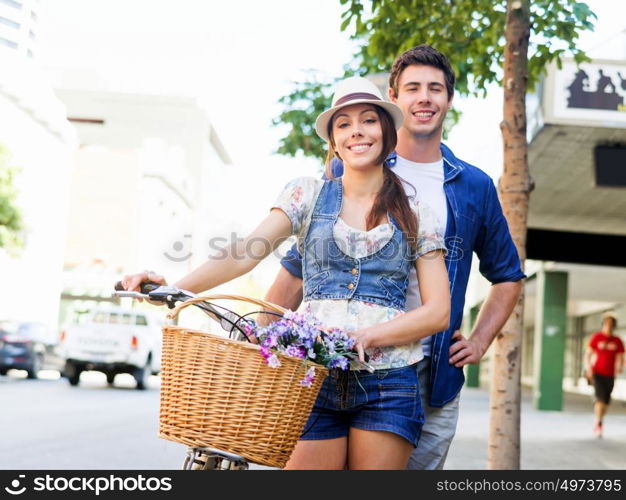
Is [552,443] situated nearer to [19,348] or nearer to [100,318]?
[100,318]

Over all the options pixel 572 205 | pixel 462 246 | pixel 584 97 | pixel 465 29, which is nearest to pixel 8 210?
pixel 572 205

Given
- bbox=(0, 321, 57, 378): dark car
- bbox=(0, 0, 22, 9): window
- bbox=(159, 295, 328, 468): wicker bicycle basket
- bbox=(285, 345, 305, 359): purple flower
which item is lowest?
bbox=(0, 321, 57, 378): dark car

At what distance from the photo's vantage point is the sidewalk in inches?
401

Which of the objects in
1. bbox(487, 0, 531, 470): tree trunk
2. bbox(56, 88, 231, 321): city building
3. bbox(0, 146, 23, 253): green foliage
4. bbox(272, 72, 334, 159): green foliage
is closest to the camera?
bbox(487, 0, 531, 470): tree trunk

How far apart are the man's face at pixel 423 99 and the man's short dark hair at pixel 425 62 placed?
0.01 meters

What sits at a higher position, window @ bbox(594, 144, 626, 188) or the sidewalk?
window @ bbox(594, 144, 626, 188)

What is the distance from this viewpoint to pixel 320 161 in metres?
15.1

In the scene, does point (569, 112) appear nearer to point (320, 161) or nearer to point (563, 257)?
point (320, 161)

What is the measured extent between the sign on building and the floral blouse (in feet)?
28.7

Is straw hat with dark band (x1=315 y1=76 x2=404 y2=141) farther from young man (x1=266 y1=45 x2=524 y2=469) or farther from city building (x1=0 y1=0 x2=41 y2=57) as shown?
city building (x1=0 y1=0 x2=41 y2=57)

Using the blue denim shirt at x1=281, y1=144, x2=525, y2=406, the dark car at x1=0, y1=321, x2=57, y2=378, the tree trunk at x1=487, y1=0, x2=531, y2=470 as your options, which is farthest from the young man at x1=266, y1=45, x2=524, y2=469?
the dark car at x1=0, y1=321, x2=57, y2=378

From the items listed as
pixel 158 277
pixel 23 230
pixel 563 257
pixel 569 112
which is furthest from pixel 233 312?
pixel 23 230

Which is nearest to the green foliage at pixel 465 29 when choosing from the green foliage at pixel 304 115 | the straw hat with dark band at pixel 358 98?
the straw hat with dark band at pixel 358 98

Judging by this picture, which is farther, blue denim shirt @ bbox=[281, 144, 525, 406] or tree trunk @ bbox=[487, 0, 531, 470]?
tree trunk @ bbox=[487, 0, 531, 470]
